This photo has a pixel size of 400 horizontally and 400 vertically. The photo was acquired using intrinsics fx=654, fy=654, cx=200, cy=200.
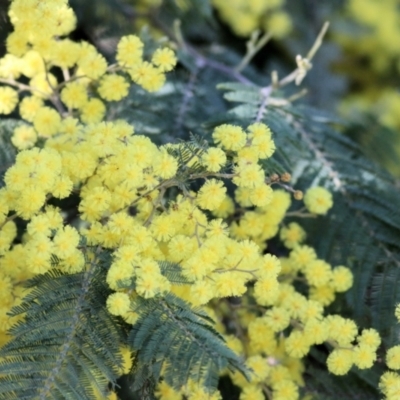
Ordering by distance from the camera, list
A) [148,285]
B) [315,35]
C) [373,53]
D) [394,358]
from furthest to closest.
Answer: [373,53], [315,35], [394,358], [148,285]

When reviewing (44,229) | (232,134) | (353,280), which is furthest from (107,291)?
(353,280)

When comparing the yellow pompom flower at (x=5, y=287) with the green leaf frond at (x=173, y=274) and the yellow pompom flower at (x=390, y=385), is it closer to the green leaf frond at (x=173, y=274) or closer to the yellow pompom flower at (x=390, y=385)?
the green leaf frond at (x=173, y=274)

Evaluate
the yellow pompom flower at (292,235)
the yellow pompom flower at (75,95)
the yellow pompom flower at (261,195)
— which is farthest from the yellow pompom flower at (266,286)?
the yellow pompom flower at (75,95)

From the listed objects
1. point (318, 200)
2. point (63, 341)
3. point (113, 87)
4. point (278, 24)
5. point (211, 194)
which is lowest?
point (63, 341)

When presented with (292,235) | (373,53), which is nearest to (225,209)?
(292,235)

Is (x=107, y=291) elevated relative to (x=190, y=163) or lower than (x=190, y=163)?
lower

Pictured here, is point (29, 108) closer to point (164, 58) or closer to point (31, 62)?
point (31, 62)

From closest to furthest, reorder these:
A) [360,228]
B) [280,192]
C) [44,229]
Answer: [44,229], [280,192], [360,228]

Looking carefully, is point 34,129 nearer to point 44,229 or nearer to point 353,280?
point 44,229
